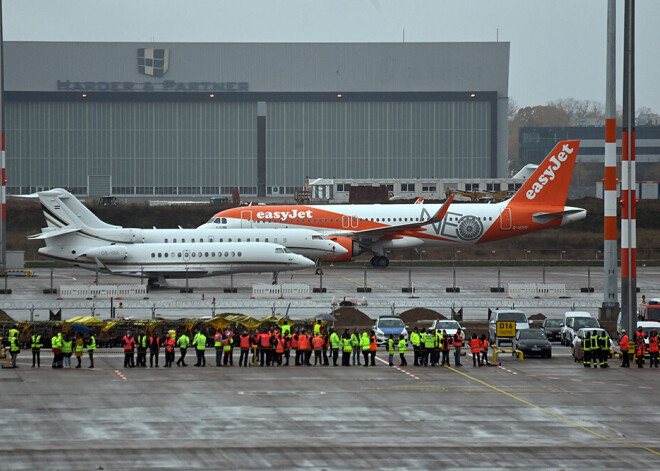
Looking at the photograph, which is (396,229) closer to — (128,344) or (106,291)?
(106,291)

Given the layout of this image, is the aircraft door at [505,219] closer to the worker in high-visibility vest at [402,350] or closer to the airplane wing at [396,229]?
the airplane wing at [396,229]

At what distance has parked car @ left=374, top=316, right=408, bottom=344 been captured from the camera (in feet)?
131

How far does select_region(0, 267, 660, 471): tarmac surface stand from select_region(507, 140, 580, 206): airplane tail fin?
37076 millimetres

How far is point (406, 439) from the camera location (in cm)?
2311

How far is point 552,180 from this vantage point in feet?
245

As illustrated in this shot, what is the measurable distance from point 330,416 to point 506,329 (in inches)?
614

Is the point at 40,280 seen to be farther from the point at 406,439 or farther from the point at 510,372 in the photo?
the point at 406,439

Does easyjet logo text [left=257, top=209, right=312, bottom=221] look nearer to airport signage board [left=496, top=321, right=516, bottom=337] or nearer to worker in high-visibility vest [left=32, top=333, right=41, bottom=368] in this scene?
airport signage board [left=496, top=321, right=516, bottom=337]

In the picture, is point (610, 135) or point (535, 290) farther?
point (535, 290)

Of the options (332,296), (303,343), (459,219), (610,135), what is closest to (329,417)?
(303,343)

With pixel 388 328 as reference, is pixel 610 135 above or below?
above

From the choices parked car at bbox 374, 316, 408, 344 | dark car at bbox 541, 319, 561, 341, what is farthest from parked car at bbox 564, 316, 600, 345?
parked car at bbox 374, 316, 408, 344

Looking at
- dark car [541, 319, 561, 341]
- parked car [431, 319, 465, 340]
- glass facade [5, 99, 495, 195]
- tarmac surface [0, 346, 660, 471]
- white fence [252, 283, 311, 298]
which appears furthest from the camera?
glass facade [5, 99, 495, 195]

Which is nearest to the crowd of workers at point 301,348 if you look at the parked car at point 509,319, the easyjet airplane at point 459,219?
the parked car at point 509,319
